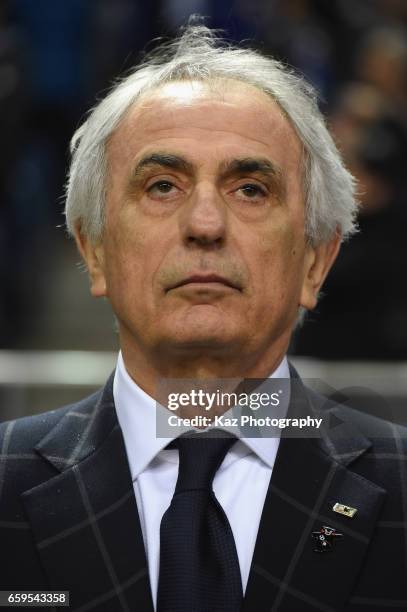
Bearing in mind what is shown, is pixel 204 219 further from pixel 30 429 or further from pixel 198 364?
pixel 30 429

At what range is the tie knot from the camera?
2.64 m

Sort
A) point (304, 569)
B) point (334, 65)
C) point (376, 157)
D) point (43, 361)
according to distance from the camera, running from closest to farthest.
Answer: point (304, 569) < point (43, 361) < point (376, 157) < point (334, 65)

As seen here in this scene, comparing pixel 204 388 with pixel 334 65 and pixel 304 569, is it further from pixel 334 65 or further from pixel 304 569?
pixel 334 65

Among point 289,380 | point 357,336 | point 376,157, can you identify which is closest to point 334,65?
point 376,157

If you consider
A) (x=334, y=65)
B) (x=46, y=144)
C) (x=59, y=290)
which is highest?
(x=334, y=65)

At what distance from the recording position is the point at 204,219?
8.86ft

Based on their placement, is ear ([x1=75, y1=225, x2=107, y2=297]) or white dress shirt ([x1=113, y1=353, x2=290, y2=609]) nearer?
white dress shirt ([x1=113, y1=353, x2=290, y2=609])

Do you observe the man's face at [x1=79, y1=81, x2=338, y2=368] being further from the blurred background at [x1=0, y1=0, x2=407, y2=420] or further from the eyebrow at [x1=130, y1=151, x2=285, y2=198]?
the blurred background at [x1=0, y1=0, x2=407, y2=420]

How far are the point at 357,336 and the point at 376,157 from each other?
0.84m

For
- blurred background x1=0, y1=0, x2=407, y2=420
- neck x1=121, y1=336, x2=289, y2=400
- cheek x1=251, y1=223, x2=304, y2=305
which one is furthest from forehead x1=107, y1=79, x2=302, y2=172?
blurred background x1=0, y1=0, x2=407, y2=420

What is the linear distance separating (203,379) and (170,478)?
252mm

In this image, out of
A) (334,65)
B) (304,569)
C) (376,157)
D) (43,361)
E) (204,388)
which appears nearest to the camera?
(304,569)

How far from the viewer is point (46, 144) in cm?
723

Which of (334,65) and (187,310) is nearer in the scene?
(187,310)
